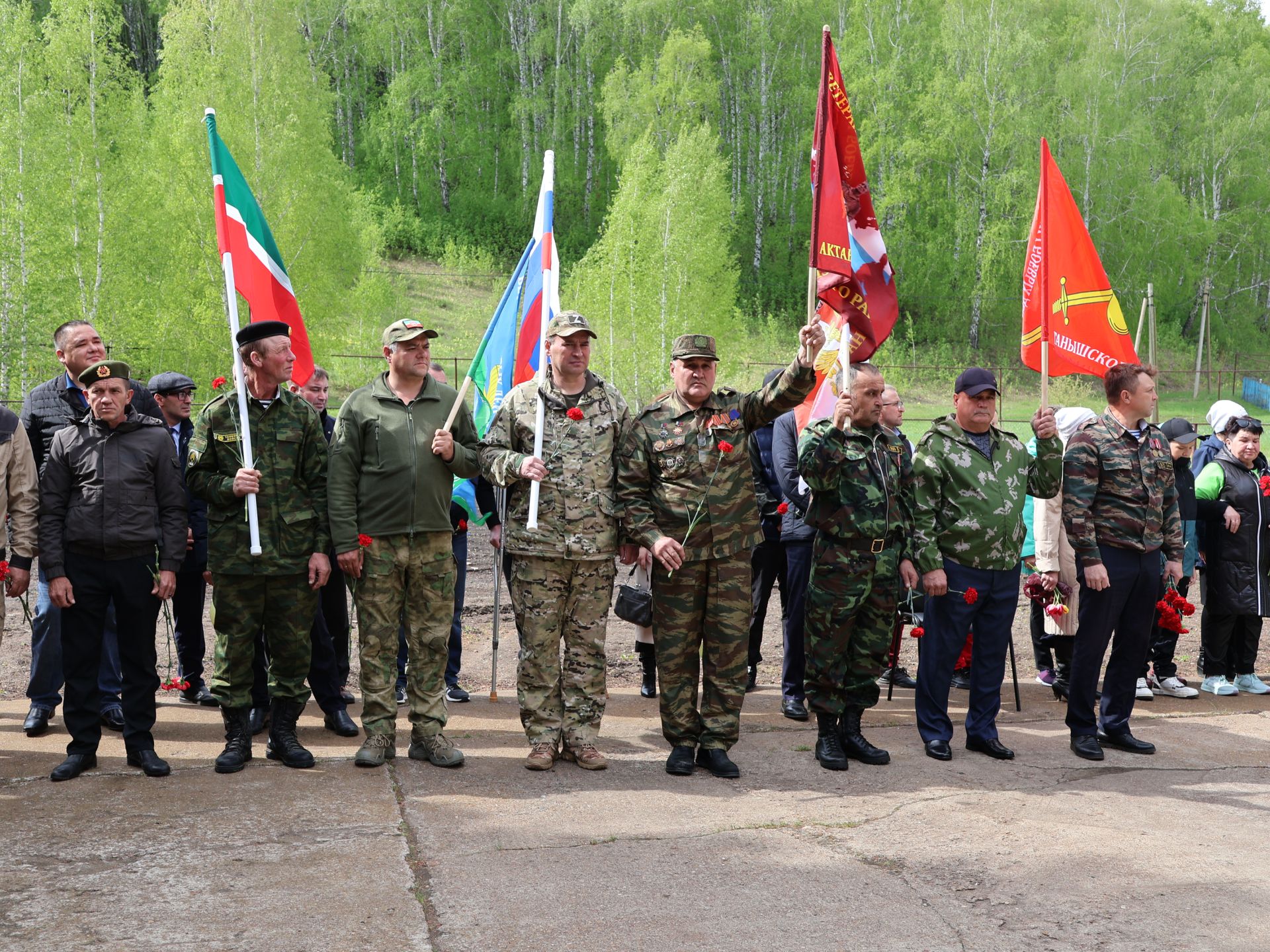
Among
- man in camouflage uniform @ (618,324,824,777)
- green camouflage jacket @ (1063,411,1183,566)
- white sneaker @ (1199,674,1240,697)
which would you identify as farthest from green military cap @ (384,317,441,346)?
white sneaker @ (1199,674,1240,697)

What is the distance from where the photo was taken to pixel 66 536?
531cm

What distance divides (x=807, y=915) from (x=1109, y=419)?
3.68m

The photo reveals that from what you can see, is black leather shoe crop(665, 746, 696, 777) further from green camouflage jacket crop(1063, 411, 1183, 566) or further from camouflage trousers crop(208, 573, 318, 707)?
green camouflage jacket crop(1063, 411, 1183, 566)

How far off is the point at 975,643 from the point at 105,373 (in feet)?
15.4

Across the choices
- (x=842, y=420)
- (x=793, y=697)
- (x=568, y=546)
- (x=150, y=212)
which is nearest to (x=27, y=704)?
(x=568, y=546)

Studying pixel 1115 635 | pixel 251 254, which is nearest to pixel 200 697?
pixel 251 254

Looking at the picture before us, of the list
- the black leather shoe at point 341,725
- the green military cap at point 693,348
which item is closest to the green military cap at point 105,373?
the black leather shoe at point 341,725

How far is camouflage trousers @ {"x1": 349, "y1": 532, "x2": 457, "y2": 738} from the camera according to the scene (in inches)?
218

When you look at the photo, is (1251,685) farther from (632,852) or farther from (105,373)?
(105,373)

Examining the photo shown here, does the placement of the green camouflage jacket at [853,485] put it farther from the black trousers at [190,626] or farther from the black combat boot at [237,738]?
the black trousers at [190,626]

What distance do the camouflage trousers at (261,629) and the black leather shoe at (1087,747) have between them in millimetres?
4149

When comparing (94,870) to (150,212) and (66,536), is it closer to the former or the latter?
(66,536)

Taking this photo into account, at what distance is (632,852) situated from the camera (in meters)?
4.47

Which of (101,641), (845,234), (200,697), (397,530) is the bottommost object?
(200,697)
